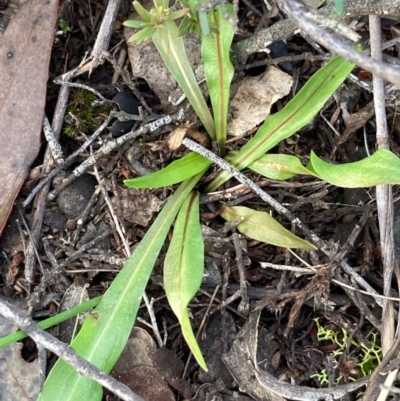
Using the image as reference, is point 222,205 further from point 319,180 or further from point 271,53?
point 271,53

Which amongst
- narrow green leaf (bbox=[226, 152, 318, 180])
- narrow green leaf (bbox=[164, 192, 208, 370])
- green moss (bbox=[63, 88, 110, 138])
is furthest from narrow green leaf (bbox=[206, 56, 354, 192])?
green moss (bbox=[63, 88, 110, 138])

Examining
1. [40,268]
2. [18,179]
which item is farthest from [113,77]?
[40,268]

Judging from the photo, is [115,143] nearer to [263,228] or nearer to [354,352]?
[263,228]

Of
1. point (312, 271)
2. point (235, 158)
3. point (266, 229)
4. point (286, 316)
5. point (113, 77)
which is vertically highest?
point (113, 77)

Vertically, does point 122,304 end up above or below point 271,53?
below

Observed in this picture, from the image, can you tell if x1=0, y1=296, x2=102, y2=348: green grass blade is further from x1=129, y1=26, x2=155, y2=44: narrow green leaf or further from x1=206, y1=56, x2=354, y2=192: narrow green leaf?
x1=129, y1=26, x2=155, y2=44: narrow green leaf

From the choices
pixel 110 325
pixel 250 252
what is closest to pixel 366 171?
pixel 250 252

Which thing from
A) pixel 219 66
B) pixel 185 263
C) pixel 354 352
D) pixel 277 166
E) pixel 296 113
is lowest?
pixel 354 352
